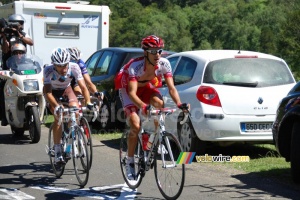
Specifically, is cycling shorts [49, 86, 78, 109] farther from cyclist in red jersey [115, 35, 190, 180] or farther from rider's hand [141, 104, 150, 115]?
rider's hand [141, 104, 150, 115]

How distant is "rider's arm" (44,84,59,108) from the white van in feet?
31.5

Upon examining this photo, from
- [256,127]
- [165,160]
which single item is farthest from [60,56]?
[256,127]

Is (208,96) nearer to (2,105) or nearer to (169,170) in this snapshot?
(169,170)

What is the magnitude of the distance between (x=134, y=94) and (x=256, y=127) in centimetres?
287

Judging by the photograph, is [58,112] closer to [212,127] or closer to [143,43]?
[143,43]

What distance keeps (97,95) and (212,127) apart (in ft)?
6.27

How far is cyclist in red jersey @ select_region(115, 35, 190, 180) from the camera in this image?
22.7 ft

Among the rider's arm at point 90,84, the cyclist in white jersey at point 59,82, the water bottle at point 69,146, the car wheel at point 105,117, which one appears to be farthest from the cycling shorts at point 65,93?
the car wheel at point 105,117

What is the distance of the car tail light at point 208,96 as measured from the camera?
29.2 feet

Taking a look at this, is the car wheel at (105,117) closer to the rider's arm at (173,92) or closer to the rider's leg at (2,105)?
the rider's leg at (2,105)

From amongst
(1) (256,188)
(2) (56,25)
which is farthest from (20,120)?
(2) (56,25)

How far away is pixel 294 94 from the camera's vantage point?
7711 mm

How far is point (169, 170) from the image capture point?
665cm

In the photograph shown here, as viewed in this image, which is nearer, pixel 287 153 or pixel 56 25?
pixel 287 153
